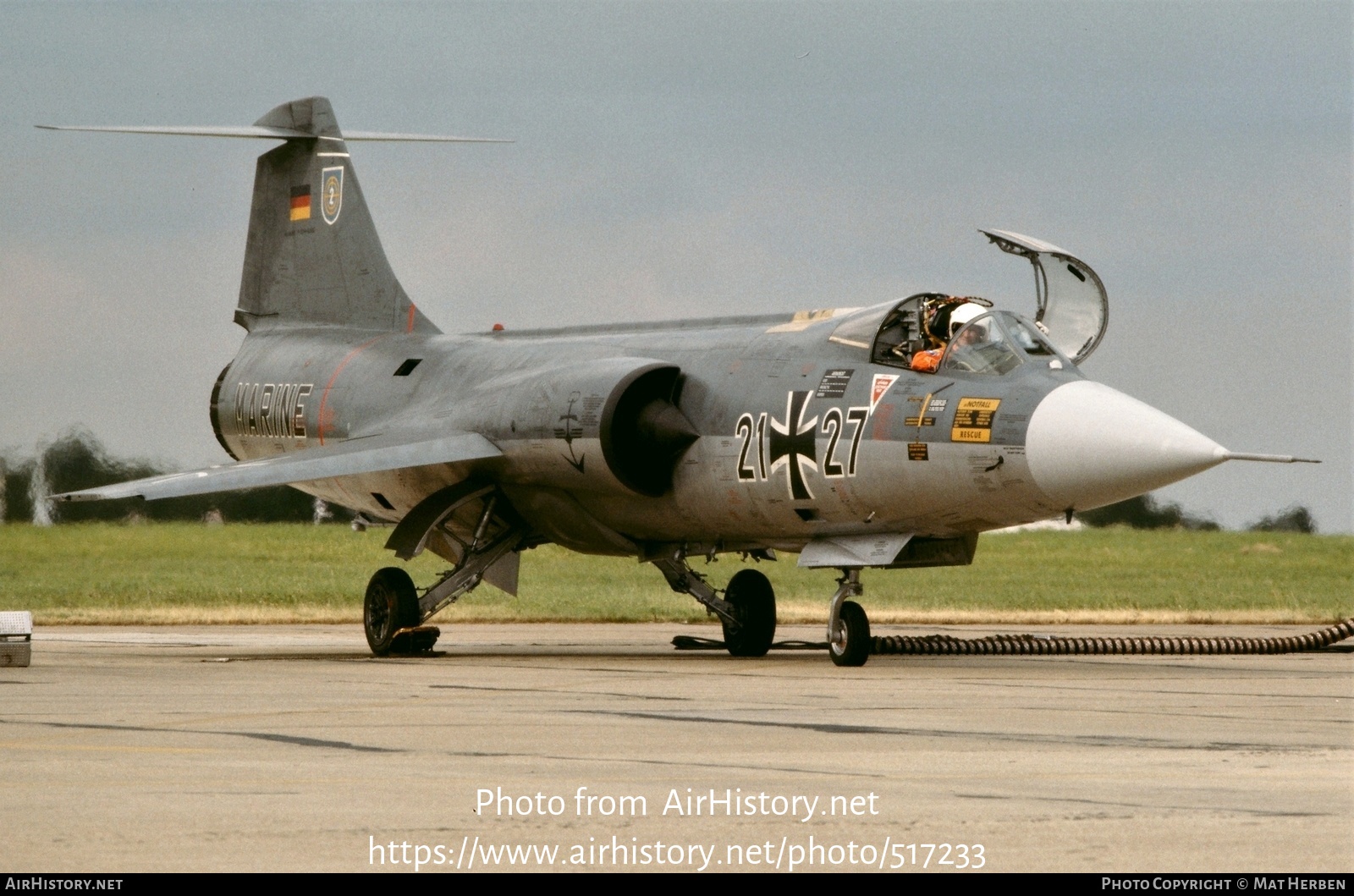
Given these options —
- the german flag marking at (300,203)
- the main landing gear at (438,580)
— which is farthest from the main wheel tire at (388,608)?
the german flag marking at (300,203)

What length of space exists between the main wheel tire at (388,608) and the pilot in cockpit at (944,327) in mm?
4891

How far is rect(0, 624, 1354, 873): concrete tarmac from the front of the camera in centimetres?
617

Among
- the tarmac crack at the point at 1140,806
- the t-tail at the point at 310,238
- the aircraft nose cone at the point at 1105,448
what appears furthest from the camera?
the t-tail at the point at 310,238

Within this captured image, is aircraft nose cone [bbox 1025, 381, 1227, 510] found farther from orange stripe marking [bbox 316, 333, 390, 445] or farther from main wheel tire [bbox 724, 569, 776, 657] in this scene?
orange stripe marking [bbox 316, 333, 390, 445]

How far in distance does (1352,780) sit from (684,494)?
857 centimetres

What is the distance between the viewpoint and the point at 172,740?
9242mm

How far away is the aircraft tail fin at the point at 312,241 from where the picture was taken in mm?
21344

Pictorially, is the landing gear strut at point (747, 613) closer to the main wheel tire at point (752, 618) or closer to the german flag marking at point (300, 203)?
the main wheel tire at point (752, 618)

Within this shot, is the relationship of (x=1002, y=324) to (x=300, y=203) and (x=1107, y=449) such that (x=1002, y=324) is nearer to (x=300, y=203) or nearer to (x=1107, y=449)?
(x=1107, y=449)

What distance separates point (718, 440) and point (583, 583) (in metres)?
13.8

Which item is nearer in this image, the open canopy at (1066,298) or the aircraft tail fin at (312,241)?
the open canopy at (1066,298)

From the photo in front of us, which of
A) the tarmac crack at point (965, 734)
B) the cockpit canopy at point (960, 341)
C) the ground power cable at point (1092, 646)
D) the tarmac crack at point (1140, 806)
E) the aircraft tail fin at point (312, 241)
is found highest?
the aircraft tail fin at point (312, 241)

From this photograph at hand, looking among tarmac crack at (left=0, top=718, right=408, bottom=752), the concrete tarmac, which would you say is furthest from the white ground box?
tarmac crack at (left=0, top=718, right=408, bottom=752)

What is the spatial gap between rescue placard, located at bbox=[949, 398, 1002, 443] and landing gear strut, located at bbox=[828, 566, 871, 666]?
4.46 feet
